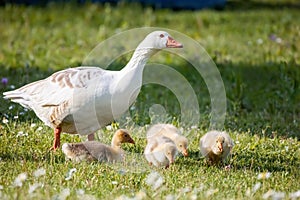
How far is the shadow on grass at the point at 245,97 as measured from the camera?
7.07 meters

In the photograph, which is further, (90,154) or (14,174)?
(90,154)

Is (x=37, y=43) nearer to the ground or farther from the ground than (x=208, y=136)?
nearer to the ground

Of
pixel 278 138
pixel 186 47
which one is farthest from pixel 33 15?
pixel 278 138

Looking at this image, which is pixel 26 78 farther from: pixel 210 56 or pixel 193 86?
pixel 210 56

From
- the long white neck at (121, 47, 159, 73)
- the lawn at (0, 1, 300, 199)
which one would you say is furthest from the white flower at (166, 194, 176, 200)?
the long white neck at (121, 47, 159, 73)

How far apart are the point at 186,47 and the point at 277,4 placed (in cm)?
569

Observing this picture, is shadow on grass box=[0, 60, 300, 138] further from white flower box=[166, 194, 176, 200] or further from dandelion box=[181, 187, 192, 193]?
white flower box=[166, 194, 176, 200]

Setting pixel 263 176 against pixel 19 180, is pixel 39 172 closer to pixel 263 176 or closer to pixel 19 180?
pixel 19 180

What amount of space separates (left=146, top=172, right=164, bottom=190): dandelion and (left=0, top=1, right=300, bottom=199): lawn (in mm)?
13

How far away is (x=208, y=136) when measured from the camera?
581 centimetres

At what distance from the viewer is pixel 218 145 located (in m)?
5.57

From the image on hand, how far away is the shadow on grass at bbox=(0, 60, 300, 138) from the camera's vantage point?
279 inches

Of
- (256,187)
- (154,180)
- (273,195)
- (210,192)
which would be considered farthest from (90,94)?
(273,195)

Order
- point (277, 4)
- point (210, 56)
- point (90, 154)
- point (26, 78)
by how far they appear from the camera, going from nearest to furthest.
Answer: point (90, 154) → point (26, 78) → point (210, 56) → point (277, 4)
